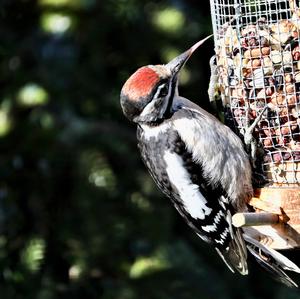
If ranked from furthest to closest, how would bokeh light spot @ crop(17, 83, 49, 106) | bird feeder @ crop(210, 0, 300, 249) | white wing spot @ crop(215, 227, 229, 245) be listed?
1. bokeh light spot @ crop(17, 83, 49, 106)
2. white wing spot @ crop(215, 227, 229, 245)
3. bird feeder @ crop(210, 0, 300, 249)

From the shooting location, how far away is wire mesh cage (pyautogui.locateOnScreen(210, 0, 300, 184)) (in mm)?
3904

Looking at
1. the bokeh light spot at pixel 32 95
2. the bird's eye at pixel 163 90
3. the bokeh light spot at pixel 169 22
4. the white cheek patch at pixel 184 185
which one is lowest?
the white cheek patch at pixel 184 185

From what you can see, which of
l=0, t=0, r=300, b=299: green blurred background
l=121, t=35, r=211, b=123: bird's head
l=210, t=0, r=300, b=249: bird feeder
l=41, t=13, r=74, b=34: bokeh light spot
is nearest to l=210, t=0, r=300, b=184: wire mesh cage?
l=210, t=0, r=300, b=249: bird feeder

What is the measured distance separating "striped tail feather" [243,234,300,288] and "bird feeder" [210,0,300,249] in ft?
0.20

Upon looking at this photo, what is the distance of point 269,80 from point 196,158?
37 cm

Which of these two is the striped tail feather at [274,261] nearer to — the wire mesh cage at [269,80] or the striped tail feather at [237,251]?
the striped tail feather at [237,251]

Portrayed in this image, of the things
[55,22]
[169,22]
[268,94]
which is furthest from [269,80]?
[55,22]

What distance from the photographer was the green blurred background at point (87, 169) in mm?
4371

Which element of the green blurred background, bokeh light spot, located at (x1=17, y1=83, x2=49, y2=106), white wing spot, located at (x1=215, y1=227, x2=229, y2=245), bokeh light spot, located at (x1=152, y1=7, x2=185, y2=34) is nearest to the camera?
white wing spot, located at (x1=215, y1=227, x2=229, y2=245)

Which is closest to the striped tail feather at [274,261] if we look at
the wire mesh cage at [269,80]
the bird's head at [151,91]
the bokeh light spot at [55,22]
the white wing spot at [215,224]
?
the white wing spot at [215,224]

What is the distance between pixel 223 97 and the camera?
13.6 feet

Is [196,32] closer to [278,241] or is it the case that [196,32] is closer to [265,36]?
[265,36]

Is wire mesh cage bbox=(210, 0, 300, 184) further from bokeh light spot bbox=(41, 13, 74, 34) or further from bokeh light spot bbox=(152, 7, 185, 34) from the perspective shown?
bokeh light spot bbox=(41, 13, 74, 34)

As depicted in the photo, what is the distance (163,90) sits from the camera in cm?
395
